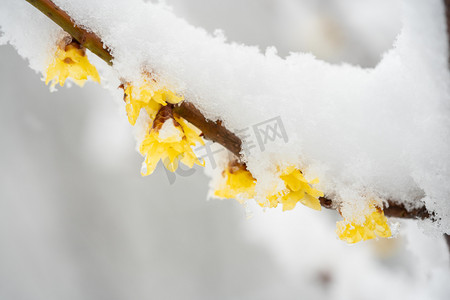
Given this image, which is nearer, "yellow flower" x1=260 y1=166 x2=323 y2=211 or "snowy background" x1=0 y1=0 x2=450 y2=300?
"yellow flower" x1=260 y1=166 x2=323 y2=211

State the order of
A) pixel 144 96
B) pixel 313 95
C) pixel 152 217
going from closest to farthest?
pixel 144 96
pixel 313 95
pixel 152 217

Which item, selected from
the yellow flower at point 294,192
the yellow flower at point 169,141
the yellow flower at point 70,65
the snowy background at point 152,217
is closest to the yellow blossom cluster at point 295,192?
the yellow flower at point 294,192

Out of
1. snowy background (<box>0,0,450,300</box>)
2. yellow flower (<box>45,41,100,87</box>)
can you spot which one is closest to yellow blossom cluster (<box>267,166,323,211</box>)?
yellow flower (<box>45,41,100,87</box>)

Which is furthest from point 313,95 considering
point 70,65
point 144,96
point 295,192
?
point 70,65

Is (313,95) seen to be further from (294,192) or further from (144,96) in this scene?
(144,96)

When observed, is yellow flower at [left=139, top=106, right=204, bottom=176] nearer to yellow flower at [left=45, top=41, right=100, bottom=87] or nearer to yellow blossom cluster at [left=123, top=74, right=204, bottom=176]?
yellow blossom cluster at [left=123, top=74, right=204, bottom=176]

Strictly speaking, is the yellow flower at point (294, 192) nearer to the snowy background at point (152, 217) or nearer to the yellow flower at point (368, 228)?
the yellow flower at point (368, 228)
